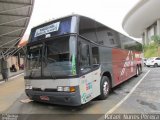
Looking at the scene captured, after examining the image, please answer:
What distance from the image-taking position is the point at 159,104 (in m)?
8.49

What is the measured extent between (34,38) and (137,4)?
43.5 metres

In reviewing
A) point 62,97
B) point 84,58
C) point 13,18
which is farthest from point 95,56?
point 13,18

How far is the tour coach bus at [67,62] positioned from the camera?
7.67 metres

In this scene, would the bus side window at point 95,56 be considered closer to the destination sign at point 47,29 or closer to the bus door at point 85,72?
the bus door at point 85,72

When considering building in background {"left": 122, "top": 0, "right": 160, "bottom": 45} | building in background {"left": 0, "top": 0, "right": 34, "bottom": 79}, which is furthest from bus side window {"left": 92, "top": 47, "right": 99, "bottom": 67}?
building in background {"left": 122, "top": 0, "right": 160, "bottom": 45}

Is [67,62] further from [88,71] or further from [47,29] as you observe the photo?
[47,29]

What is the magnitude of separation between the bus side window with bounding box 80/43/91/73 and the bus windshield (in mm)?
408

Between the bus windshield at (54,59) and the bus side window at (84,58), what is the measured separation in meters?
0.41

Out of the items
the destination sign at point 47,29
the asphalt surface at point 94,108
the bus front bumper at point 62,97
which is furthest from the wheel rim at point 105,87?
the destination sign at point 47,29

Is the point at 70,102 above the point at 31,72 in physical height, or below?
below

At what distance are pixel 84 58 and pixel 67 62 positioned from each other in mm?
731

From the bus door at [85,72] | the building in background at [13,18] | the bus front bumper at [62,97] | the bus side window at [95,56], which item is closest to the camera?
the bus front bumper at [62,97]

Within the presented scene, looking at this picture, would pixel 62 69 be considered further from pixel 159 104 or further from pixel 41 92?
pixel 159 104

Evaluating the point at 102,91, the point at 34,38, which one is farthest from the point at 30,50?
the point at 102,91
